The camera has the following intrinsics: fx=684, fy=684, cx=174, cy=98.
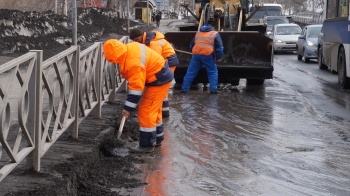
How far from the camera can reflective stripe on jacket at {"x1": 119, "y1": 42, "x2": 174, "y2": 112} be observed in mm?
7930

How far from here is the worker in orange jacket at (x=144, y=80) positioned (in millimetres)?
7910

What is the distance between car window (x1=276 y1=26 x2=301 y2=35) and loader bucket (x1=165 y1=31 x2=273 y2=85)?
50.5ft

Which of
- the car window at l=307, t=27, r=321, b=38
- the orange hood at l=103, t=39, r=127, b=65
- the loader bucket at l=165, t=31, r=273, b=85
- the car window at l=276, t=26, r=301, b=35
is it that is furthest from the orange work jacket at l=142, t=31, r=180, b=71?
the car window at l=276, t=26, r=301, b=35

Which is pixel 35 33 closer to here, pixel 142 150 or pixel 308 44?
Answer: pixel 308 44

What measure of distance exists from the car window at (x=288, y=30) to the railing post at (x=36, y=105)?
2589 centimetres

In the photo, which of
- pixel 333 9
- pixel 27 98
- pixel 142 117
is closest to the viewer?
pixel 27 98

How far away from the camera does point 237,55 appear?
53.8 ft

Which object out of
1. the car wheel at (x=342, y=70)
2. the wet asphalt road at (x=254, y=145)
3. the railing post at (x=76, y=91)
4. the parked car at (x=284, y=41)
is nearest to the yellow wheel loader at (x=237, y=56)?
the wet asphalt road at (x=254, y=145)

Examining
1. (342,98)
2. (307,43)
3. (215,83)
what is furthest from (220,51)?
(307,43)

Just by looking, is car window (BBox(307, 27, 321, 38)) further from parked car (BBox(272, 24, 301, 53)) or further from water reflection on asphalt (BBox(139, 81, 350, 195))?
water reflection on asphalt (BBox(139, 81, 350, 195))

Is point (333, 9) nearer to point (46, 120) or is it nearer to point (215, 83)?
point (215, 83)

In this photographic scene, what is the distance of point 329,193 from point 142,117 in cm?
275

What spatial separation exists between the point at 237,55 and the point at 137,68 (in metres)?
8.74

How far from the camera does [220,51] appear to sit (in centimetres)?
1440
